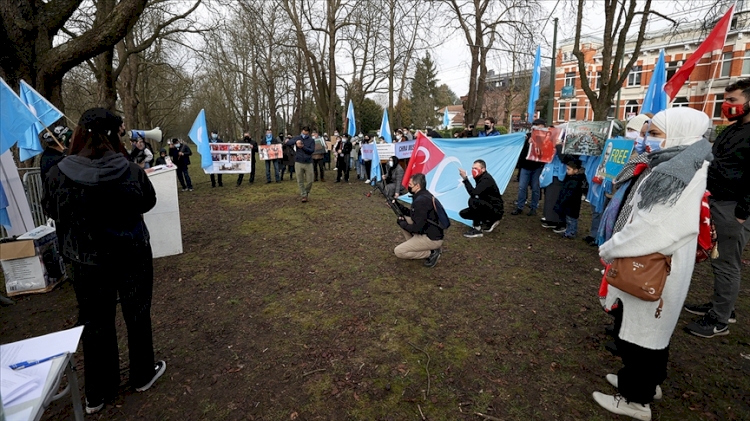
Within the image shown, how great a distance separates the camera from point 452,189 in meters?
8.10

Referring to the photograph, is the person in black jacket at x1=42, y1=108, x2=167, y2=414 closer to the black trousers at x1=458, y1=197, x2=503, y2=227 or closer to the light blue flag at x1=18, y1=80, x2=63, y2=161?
the light blue flag at x1=18, y1=80, x2=63, y2=161

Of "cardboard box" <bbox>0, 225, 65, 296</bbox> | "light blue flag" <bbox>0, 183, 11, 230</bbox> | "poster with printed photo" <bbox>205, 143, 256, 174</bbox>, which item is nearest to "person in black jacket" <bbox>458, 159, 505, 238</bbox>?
"cardboard box" <bbox>0, 225, 65, 296</bbox>

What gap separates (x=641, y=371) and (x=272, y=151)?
13449mm

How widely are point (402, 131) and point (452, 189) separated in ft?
21.2

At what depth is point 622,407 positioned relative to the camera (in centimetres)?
263

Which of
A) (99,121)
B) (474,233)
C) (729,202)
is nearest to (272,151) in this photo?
(474,233)

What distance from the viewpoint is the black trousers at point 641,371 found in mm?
2408

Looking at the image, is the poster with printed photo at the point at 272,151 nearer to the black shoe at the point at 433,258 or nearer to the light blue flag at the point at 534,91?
the light blue flag at the point at 534,91

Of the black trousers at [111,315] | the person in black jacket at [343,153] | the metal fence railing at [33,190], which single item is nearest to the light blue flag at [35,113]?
the metal fence railing at [33,190]

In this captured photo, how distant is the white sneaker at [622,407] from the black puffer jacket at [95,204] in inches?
141

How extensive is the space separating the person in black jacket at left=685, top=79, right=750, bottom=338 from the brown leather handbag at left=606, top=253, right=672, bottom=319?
190cm

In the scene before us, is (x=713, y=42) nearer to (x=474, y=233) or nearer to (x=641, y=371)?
(x=474, y=233)

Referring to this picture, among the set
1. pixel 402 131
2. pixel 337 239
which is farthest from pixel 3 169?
pixel 402 131

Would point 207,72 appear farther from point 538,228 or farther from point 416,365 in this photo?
point 416,365
